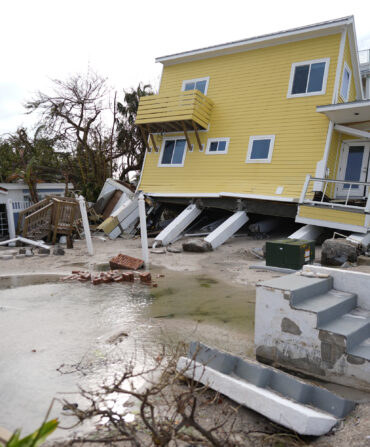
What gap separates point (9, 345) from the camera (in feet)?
17.4

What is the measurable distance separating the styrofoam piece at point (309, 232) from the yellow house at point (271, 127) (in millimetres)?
321

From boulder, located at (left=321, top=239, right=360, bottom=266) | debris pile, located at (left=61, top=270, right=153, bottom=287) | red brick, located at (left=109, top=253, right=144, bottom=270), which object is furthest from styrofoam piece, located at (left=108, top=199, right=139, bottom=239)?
boulder, located at (left=321, top=239, right=360, bottom=266)

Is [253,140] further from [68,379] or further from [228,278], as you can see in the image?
[68,379]

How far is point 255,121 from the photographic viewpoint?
50.2 feet

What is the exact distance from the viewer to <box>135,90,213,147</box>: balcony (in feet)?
51.4

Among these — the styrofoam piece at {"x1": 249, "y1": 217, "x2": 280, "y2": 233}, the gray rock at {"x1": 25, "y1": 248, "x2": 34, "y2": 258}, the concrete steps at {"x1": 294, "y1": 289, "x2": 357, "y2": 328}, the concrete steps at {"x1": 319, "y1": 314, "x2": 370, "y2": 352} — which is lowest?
the gray rock at {"x1": 25, "y1": 248, "x2": 34, "y2": 258}

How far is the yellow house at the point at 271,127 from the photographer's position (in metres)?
13.4

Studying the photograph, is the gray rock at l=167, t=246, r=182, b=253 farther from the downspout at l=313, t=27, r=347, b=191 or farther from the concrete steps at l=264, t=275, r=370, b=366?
the concrete steps at l=264, t=275, r=370, b=366

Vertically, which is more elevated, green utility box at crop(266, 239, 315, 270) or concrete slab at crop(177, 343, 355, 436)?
green utility box at crop(266, 239, 315, 270)

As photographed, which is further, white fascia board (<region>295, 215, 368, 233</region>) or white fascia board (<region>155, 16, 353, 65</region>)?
white fascia board (<region>155, 16, 353, 65</region>)

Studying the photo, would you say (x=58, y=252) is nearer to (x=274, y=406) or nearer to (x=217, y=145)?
(x=217, y=145)

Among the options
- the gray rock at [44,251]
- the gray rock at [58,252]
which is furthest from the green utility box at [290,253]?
the gray rock at [44,251]

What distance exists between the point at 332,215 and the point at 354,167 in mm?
3758

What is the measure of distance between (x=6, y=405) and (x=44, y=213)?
12177 millimetres
